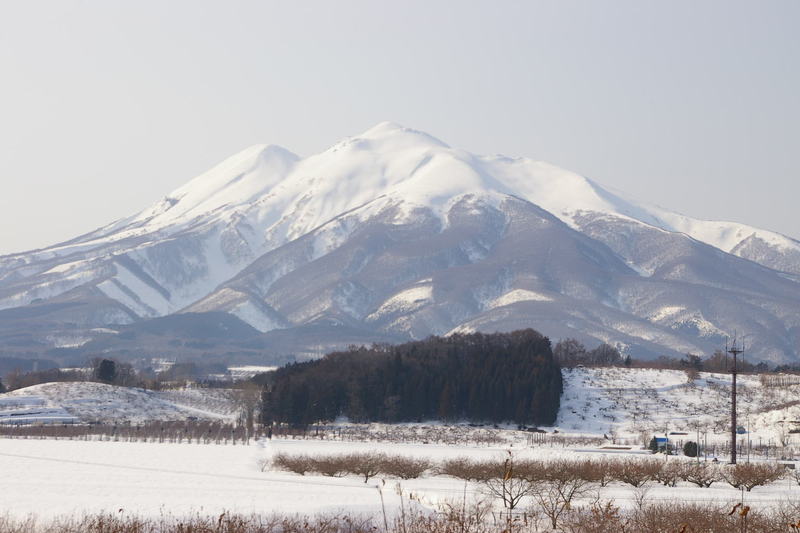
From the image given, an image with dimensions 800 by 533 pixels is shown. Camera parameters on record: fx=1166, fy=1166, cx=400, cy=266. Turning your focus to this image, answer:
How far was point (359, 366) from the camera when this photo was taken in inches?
4968

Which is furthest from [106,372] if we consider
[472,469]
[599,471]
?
[599,471]

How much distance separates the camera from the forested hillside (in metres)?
115

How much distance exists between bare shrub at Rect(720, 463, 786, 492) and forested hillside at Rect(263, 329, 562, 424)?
48182 mm

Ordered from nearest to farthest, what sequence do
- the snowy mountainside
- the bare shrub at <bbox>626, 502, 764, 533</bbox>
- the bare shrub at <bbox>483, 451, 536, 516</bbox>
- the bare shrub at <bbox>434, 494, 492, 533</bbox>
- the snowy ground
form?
the bare shrub at <bbox>434, 494, 492, 533</bbox>, the bare shrub at <bbox>626, 502, 764, 533</bbox>, the snowy ground, the bare shrub at <bbox>483, 451, 536, 516</bbox>, the snowy mountainside

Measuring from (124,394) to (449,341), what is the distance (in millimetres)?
38248

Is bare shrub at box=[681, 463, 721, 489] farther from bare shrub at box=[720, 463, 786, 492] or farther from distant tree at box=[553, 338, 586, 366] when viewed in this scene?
distant tree at box=[553, 338, 586, 366]

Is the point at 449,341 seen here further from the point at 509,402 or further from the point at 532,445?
the point at 532,445

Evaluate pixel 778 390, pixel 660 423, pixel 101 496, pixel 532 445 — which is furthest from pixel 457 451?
pixel 778 390

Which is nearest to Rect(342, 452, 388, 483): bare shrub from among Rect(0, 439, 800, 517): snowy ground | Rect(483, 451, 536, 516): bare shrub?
Rect(0, 439, 800, 517): snowy ground

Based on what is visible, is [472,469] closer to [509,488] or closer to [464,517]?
[509,488]

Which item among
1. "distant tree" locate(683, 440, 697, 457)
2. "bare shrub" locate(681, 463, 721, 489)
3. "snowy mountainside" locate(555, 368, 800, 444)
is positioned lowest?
"bare shrub" locate(681, 463, 721, 489)

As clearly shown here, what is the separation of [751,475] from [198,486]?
1140 inches

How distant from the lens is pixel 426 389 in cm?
12038

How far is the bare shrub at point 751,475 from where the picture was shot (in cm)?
6162
